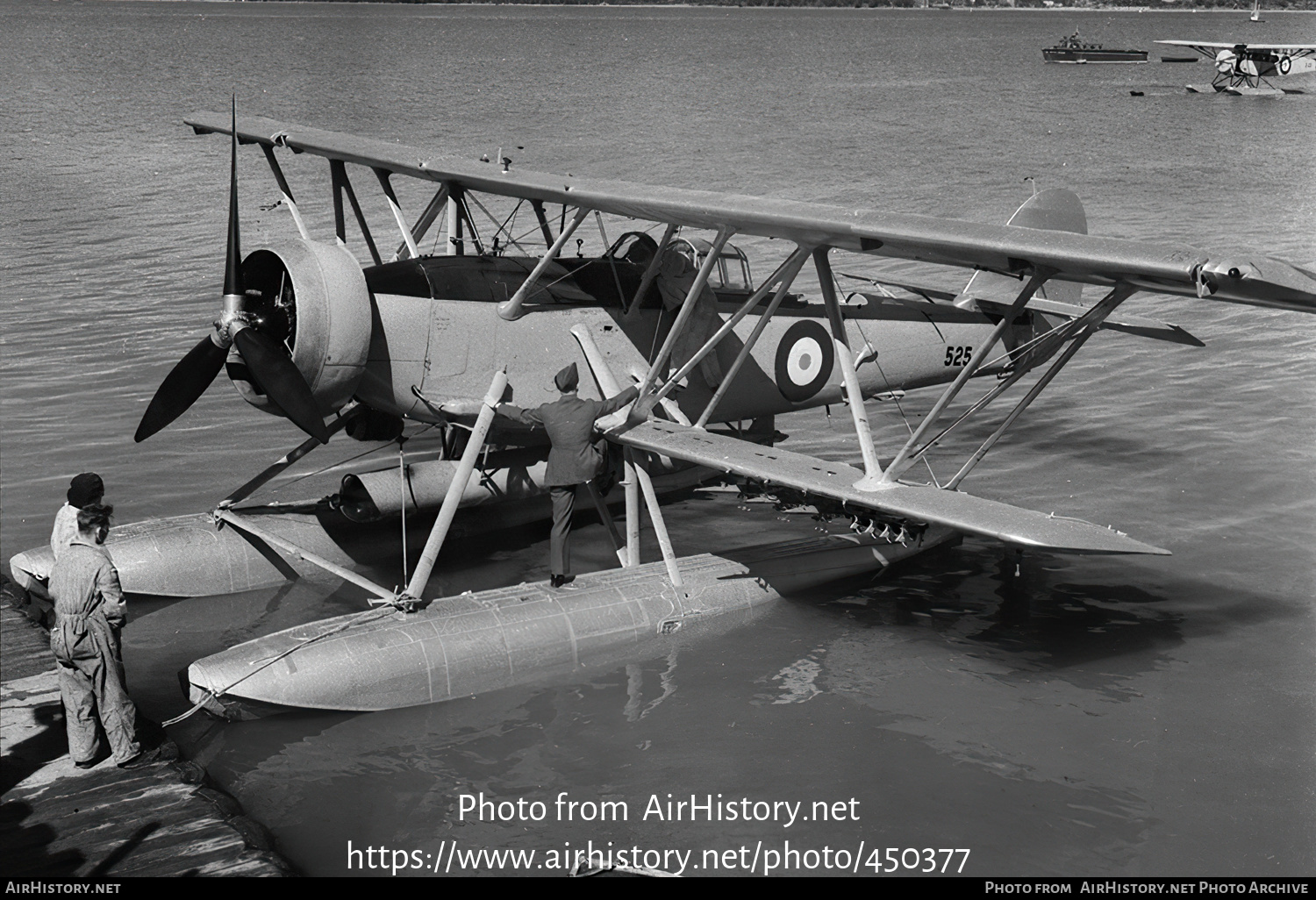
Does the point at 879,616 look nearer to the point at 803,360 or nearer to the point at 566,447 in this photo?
the point at 803,360

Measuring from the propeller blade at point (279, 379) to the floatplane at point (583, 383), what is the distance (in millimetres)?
16

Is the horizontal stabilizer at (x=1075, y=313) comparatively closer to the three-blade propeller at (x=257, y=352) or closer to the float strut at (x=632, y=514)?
the float strut at (x=632, y=514)

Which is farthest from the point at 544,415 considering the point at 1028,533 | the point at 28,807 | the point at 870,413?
the point at 870,413

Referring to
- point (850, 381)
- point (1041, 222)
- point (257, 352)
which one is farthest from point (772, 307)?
point (1041, 222)

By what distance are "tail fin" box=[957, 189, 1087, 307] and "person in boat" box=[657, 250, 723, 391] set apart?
2.92 metres

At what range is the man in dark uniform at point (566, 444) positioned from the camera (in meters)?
9.57

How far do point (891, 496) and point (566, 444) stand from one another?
7.63 ft

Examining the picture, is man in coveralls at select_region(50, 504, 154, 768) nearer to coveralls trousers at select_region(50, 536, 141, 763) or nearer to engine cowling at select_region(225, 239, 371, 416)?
coveralls trousers at select_region(50, 536, 141, 763)

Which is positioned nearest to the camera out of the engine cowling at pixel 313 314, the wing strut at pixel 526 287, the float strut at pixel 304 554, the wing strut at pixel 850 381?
the engine cowling at pixel 313 314

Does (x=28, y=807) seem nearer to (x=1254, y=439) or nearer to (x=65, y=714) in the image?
(x=65, y=714)

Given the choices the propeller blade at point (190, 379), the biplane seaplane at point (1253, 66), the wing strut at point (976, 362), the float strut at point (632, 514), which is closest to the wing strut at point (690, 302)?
the float strut at point (632, 514)

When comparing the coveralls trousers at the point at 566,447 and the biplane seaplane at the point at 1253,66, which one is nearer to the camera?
the coveralls trousers at the point at 566,447

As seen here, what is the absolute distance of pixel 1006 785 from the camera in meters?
7.82

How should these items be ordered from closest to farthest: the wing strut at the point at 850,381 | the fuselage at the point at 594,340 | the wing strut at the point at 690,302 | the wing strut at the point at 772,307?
the wing strut at the point at 850,381
the wing strut at the point at 772,307
the wing strut at the point at 690,302
the fuselage at the point at 594,340
